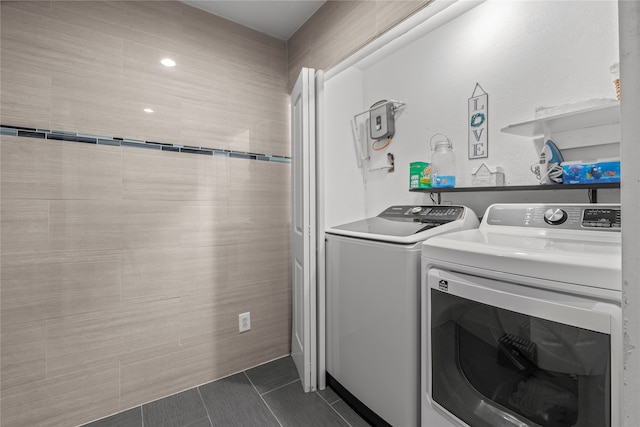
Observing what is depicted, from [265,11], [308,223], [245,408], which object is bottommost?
[245,408]

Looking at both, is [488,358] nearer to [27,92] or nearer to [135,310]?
[135,310]

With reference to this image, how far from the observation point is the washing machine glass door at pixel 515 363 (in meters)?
0.81

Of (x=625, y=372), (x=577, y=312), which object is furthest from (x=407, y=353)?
(x=625, y=372)

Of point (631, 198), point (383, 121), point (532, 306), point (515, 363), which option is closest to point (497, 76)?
point (383, 121)

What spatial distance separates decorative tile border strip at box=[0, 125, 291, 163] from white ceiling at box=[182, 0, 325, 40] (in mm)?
944

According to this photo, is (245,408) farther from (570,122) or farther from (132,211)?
(570,122)

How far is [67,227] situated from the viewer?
5.35 ft

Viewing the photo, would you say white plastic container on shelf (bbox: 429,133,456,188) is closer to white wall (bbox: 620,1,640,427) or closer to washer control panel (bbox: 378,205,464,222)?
washer control panel (bbox: 378,205,464,222)

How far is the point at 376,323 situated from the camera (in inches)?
58.1

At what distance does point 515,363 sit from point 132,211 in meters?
2.00

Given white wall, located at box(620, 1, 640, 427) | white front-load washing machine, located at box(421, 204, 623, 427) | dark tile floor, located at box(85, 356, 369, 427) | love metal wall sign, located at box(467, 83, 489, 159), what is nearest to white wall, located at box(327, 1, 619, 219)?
love metal wall sign, located at box(467, 83, 489, 159)

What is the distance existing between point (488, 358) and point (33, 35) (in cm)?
254

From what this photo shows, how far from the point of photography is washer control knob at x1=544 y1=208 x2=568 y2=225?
1200 mm

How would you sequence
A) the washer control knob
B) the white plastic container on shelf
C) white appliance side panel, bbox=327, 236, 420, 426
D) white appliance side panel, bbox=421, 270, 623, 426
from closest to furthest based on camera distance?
white appliance side panel, bbox=421, 270, 623, 426, the washer control knob, white appliance side panel, bbox=327, 236, 420, 426, the white plastic container on shelf
